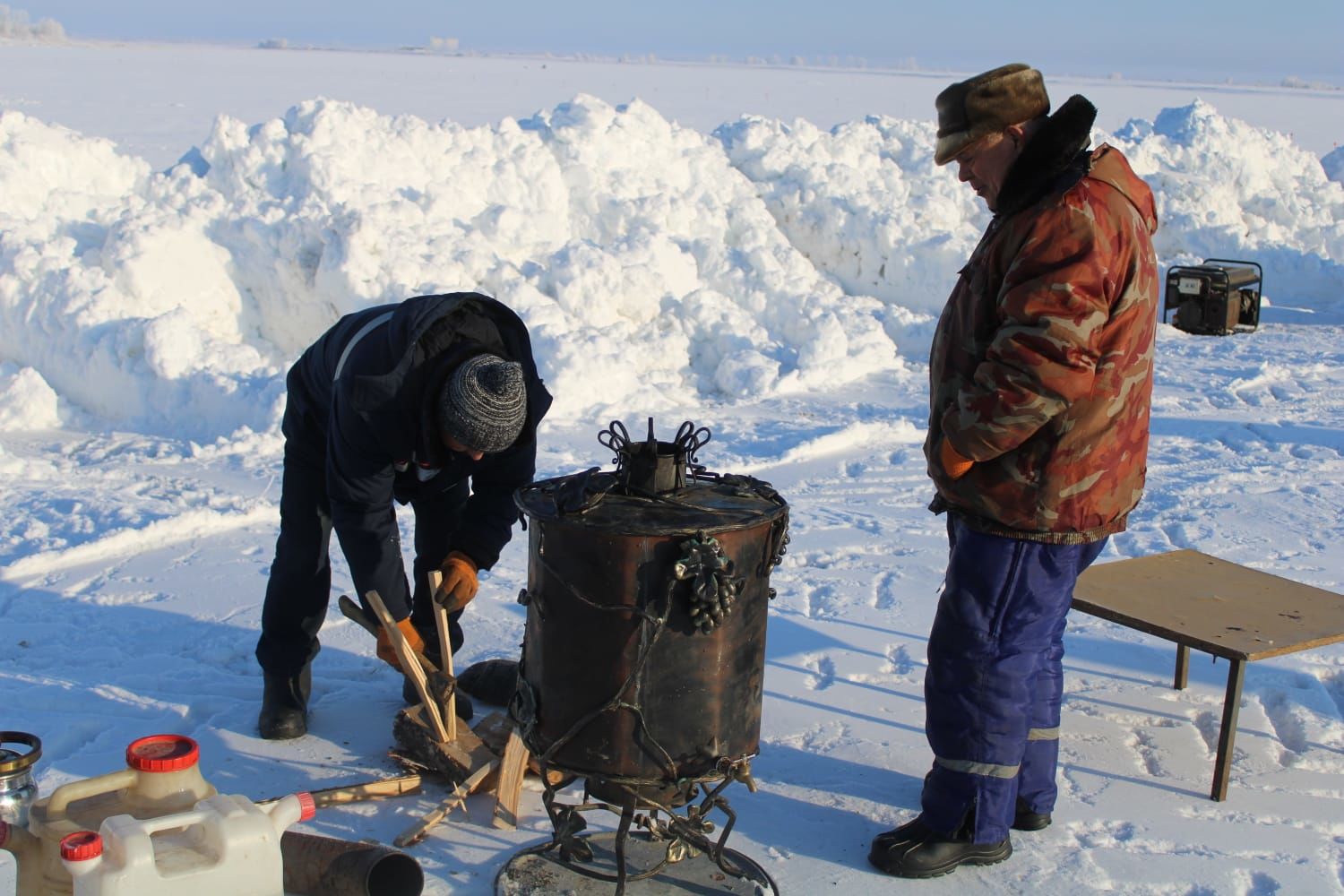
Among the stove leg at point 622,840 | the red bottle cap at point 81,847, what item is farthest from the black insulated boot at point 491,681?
the red bottle cap at point 81,847

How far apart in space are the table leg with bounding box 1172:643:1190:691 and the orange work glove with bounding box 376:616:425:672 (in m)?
2.42

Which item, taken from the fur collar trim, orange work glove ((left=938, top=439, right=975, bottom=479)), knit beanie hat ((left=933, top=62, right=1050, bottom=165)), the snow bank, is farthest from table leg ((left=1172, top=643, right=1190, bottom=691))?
the snow bank

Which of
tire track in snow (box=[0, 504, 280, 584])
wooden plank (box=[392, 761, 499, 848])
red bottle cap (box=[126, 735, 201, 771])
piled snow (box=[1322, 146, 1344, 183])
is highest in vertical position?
piled snow (box=[1322, 146, 1344, 183])

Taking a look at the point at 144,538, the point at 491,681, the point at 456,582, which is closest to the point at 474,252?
the point at 144,538

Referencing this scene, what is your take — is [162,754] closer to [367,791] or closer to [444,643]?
[367,791]

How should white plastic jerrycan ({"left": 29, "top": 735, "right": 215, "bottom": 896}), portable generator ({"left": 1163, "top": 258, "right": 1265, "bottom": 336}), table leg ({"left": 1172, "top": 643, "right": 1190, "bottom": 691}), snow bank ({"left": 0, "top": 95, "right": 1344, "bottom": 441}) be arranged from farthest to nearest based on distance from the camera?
portable generator ({"left": 1163, "top": 258, "right": 1265, "bottom": 336}) → snow bank ({"left": 0, "top": 95, "right": 1344, "bottom": 441}) → table leg ({"left": 1172, "top": 643, "right": 1190, "bottom": 691}) → white plastic jerrycan ({"left": 29, "top": 735, "right": 215, "bottom": 896})

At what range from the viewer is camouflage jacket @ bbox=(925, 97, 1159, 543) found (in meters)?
2.61

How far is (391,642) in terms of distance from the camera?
335 centimetres

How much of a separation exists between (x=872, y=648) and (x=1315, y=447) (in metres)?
4.11

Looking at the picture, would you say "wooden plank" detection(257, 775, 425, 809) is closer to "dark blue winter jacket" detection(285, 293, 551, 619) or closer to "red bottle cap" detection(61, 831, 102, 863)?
"dark blue winter jacket" detection(285, 293, 551, 619)

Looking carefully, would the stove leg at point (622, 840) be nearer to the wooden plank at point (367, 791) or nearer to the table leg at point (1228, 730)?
the wooden plank at point (367, 791)

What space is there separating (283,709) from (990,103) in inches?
102

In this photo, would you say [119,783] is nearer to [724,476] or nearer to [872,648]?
[724,476]

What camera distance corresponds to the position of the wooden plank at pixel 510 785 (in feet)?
10.7
